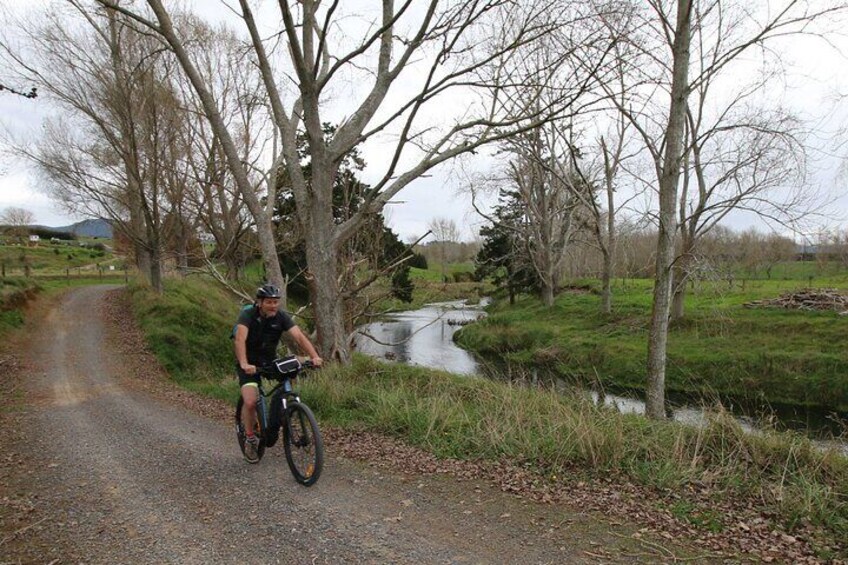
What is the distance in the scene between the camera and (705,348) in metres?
19.5

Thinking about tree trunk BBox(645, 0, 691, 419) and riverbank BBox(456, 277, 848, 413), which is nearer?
tree trunk BBox(645, 0, 691, 419)

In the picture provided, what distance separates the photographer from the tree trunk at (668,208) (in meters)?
7.73

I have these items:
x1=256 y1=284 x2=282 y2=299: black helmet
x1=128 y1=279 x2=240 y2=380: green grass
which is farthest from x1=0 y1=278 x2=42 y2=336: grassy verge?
x1=256 y1=284 x2=282 y2=299: black helmet

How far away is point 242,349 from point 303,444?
1083 millimetres

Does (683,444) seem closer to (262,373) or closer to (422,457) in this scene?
(422,457)

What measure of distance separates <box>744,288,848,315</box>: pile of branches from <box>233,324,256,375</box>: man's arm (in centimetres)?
2185

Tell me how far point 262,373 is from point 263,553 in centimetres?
186

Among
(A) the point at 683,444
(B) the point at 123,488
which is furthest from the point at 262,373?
(A) the point at 683,444

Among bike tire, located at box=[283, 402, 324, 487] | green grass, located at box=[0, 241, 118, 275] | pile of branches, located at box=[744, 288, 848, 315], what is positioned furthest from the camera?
green grass, located at box=[0, 241, 118, 275]

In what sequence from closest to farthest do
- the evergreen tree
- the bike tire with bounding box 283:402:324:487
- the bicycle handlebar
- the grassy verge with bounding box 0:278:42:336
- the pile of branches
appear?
1. the bike tire with bounding box 283:402:324:487
2. the bicycle handlebar
3. the grassy verge with bounding box 0:278:42:336
4. the pile of branches
5. the evergreen tree

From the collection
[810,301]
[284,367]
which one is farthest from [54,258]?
[810,301]

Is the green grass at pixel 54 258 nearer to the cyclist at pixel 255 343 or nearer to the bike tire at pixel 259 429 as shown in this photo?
the bike tire at pixel 259 429

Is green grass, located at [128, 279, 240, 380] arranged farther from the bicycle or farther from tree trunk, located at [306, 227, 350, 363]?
the bicycle

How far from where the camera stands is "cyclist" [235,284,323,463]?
4.95m
